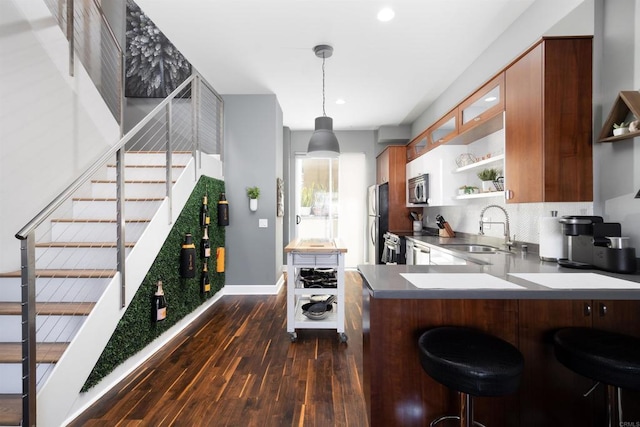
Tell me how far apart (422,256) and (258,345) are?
219cm

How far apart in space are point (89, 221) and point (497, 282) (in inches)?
126

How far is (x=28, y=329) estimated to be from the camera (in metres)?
1.51

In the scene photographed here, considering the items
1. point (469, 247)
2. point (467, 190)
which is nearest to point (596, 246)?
point (469, 247)

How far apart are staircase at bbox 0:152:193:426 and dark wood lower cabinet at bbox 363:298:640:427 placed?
1.85 metres

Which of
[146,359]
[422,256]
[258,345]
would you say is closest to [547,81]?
[422,256]

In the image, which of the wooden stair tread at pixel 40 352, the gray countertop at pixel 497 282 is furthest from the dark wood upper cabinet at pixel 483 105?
the wooden stair tread at pixel 40 352

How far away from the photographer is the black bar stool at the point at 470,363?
1.15 metres

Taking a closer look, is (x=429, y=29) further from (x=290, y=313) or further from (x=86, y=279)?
(x=86, y=279)

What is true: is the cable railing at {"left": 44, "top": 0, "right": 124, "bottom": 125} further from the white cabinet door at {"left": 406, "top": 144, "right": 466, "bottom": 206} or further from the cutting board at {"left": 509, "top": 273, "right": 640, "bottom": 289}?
the cutting board at {"left": 509, "top": 273, "right": 640, "bottom": 289}

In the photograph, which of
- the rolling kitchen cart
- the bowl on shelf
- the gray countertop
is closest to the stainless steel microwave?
the bowl on shelf

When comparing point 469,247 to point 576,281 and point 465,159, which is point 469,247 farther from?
point 576,281

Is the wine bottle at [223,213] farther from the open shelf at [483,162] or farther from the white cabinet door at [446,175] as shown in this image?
the open shelf at [483,162]

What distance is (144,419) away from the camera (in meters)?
1.91

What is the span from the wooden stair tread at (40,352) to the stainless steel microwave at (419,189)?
13.2 feet
